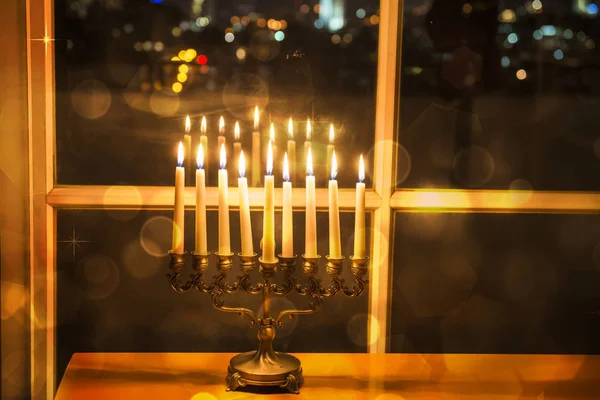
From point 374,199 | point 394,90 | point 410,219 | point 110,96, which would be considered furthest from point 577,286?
point 110,96

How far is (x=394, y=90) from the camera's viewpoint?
61.4 inches

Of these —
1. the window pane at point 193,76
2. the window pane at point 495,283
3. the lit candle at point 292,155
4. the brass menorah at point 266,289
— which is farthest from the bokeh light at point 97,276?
the window pane at point 495,283

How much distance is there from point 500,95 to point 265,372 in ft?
3.17

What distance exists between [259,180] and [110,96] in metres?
0.44

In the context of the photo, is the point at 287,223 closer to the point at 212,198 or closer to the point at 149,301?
the point at 212,198

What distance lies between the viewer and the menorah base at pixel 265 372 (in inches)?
47.8

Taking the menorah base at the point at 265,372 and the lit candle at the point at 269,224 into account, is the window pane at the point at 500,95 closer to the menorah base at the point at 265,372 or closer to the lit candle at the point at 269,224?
the lit candle at the point at 269,224

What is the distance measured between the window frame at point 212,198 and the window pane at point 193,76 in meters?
0.03

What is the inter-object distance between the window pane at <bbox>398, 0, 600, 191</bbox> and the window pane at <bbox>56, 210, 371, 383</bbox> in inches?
12.2

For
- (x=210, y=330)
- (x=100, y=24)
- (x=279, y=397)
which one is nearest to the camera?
(x=279, y=397)

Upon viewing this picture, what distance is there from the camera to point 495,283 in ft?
5.42

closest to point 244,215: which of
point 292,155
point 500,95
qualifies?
point 292,155

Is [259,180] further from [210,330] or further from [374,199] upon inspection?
[210,330]

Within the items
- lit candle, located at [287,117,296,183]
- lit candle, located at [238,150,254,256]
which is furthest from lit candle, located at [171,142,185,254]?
lit candle, located at [287,117,296,183]
